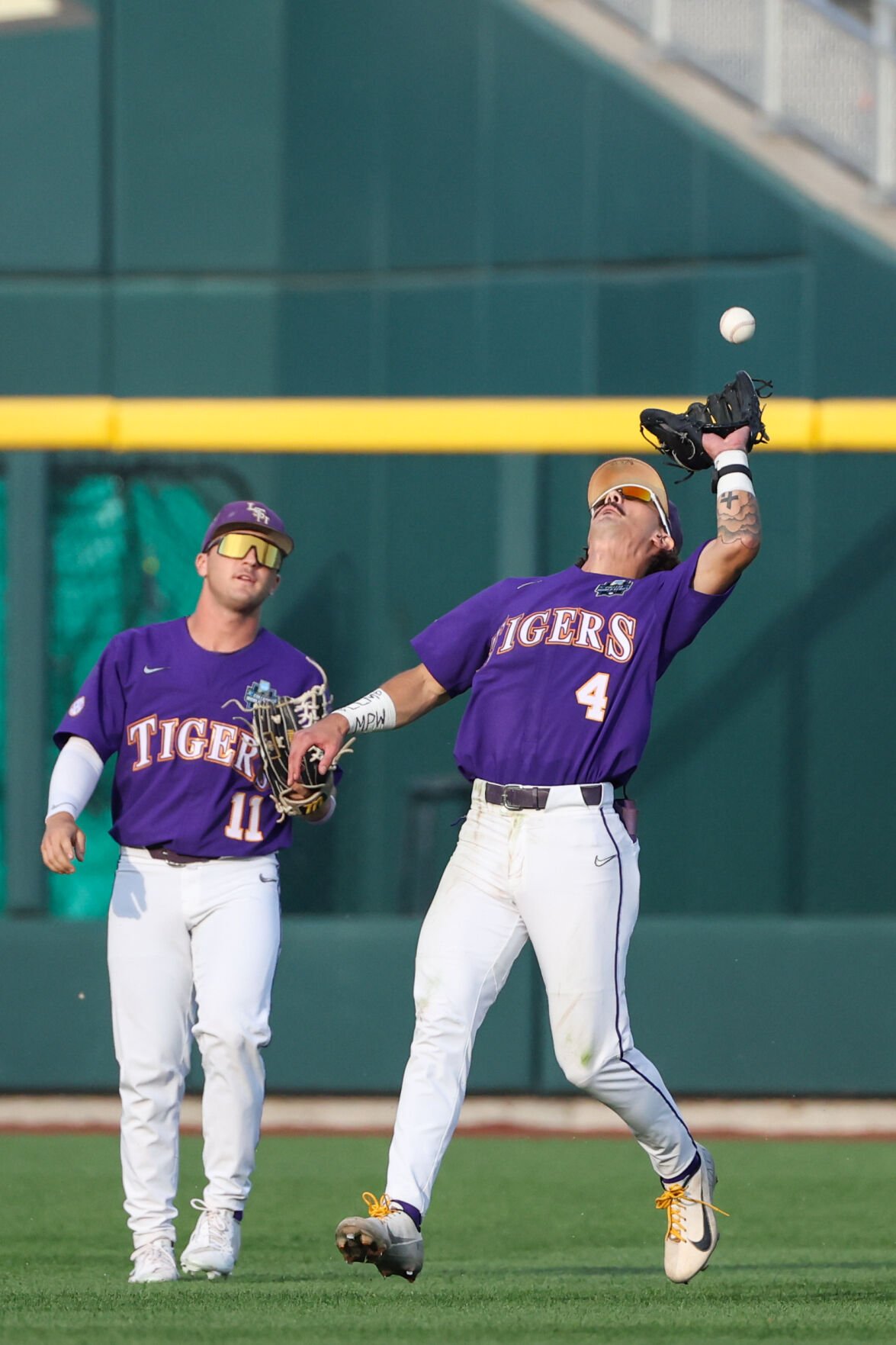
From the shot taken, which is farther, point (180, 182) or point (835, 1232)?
point (180, 182)

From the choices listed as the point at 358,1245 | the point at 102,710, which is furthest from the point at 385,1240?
the point at 102,710

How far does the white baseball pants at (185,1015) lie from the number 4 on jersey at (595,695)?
1.07m

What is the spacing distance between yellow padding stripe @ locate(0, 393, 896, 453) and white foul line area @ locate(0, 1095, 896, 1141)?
289cm

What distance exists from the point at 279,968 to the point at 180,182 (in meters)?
3.74

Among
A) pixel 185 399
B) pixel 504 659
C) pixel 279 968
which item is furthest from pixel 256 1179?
pixel 185 399

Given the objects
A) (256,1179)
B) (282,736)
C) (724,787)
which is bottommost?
(256,1179)

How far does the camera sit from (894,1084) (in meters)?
8.56

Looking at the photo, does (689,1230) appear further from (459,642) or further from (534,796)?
(459,642)

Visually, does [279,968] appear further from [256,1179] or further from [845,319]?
[845,319]

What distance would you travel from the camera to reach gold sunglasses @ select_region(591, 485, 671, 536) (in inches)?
195

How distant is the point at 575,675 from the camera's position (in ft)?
15.5

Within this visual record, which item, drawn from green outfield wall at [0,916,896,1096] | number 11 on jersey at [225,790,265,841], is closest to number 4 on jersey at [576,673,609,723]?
number 11 on jersey at [225,790,265,841]

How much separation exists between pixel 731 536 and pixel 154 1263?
2240 mm

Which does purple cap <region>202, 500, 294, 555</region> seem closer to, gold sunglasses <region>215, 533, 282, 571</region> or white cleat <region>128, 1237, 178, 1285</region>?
gold sunglasses <region>215, 533, 282, 571</region>
